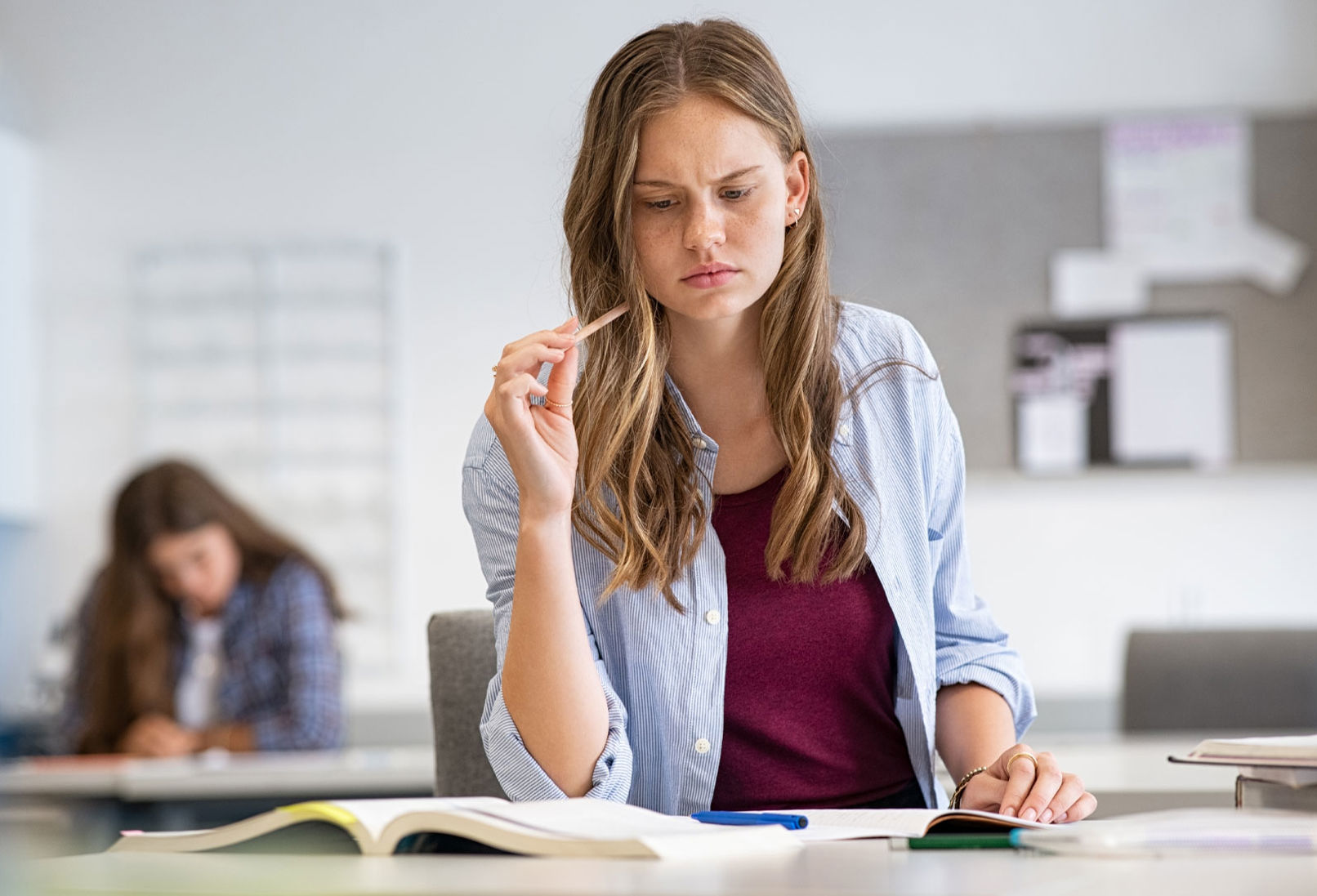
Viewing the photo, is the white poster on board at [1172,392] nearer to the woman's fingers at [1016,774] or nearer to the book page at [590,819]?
the woman's fingers at [1016,774]

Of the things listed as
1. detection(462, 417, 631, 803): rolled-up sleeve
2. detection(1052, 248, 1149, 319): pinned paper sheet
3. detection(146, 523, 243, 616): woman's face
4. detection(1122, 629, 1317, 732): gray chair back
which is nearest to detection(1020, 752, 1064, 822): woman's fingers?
detection(462, 417, 631, 803): rolled-up sleeve

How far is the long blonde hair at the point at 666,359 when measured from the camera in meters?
1.32

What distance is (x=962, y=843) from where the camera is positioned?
859mm

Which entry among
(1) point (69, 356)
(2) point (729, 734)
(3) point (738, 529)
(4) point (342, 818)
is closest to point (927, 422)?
(3) point (738, 529)

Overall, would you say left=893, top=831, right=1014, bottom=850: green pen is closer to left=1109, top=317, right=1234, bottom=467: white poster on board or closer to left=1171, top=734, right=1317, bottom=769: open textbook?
left=1171, top=734, right=1317, bottom=769: open textbook

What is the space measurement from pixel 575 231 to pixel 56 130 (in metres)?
3.44

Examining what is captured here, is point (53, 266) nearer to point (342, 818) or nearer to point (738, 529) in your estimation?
point (738, 529)

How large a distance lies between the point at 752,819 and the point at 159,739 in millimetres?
2434

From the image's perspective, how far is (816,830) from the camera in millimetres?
938

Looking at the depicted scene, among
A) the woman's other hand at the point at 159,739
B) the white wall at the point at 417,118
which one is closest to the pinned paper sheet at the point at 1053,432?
the white wall at the point at 417,118

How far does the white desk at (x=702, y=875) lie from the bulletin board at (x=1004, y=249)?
3127 mm

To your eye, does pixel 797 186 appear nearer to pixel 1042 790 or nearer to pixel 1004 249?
pixel 1042 790

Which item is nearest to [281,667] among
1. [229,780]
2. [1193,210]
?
[229,780]

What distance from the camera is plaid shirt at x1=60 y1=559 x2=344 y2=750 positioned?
3184mm
